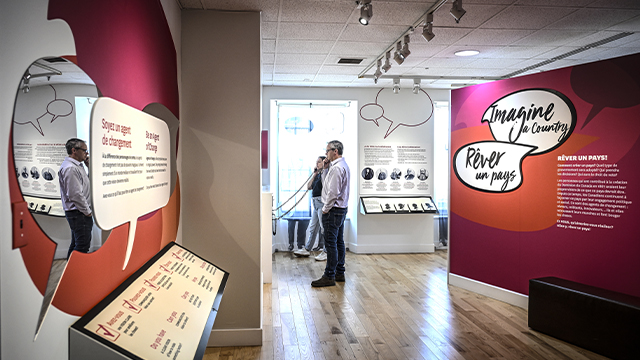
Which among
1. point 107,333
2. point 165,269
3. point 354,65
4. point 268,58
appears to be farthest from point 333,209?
point 107,333

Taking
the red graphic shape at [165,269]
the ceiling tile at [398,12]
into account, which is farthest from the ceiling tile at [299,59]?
the red graphic shape at [165,269]

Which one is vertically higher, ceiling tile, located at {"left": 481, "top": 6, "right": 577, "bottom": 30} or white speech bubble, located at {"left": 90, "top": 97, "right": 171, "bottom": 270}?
ceiling tile, located at {"left": 481, "top": 6, "right": 577, "bottom": 30}

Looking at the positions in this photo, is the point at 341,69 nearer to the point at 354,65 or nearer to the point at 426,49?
the point at 354,65

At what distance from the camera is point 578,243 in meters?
3.70

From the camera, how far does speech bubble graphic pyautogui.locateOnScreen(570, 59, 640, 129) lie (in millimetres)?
3371

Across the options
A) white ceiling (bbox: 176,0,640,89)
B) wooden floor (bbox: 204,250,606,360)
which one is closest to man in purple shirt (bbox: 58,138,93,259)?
wooden floor (bbox: 204,250,606,360)

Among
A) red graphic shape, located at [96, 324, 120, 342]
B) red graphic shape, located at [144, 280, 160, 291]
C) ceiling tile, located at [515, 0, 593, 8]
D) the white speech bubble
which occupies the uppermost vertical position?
ceiling tile, located at [515, 0, 593, 8]

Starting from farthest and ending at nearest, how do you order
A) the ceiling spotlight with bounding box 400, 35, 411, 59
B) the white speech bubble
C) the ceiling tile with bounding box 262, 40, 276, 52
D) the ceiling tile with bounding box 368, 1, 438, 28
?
the ceiling tile with bounding box 262, 40, 276, 52, the ceiling spotlight with bounding box 400, 35, 411, 59, the ceiling tile with bounding box 368, 1, 438, 28, the white speech bubble

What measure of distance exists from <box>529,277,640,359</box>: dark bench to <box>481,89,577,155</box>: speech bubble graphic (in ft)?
4.25

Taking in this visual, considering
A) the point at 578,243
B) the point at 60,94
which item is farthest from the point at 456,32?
the point at 60,94

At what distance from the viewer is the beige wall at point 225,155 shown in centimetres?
311

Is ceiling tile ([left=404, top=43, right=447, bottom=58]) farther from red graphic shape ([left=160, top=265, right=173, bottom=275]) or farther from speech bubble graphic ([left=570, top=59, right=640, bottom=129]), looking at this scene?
red graphic shape ([left=160, top=265, right=173, bottom=275])

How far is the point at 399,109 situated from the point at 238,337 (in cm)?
469

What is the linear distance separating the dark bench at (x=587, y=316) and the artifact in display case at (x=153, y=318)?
2.65 meters
